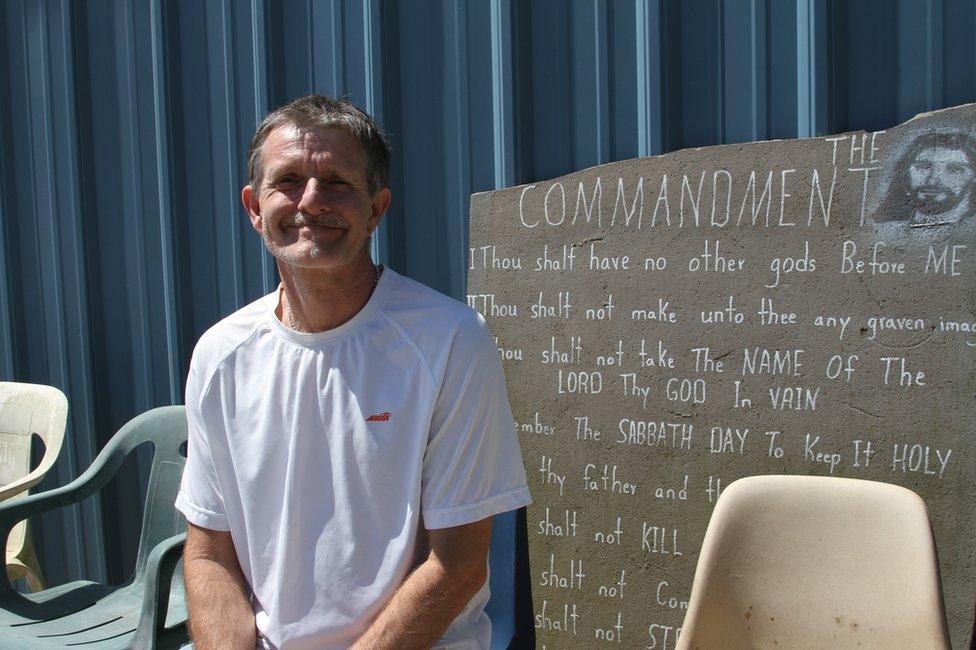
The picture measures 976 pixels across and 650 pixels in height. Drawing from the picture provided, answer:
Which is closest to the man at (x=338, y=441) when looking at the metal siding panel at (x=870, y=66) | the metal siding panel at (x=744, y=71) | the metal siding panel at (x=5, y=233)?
the metal siding panel at (x=744, y=71)

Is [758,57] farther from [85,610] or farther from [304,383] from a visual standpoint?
[85,610]

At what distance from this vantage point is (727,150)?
7.96ft

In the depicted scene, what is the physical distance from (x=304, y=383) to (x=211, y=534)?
1.41 ft

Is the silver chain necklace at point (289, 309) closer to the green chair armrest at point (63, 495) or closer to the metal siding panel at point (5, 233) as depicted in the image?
the green chair armrest at point (63, 495)

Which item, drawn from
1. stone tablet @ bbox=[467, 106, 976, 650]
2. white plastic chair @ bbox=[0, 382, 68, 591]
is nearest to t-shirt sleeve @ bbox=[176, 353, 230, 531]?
stone tablet @ bbox=[467, 106, 976, 650]

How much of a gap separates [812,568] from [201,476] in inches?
55.2

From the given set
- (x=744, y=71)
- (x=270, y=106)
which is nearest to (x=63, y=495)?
(x=270, y=106)

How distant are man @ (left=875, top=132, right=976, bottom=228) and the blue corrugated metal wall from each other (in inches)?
7.4

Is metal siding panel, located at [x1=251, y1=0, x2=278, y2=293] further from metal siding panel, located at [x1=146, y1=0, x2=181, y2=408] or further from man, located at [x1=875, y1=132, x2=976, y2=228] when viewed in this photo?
man, located at [x1=875, y1=132, x2=976, y2=228]

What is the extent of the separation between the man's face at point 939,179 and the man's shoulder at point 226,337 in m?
1.68

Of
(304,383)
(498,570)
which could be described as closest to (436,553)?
(304,383)

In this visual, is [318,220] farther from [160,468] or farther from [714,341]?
[160,468]

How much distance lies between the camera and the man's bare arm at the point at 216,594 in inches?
71.8

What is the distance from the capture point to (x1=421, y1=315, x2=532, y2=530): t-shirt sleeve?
176 cm
